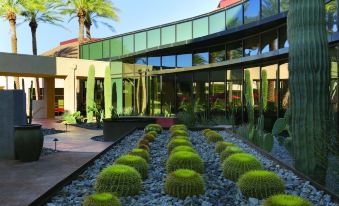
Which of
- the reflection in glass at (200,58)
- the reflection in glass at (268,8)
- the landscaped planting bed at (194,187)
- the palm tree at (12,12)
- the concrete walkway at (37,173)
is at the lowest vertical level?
the concrete walkway at (37,173)

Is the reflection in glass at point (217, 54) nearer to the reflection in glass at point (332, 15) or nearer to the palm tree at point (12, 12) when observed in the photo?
the reflection in glass at point (332, 15)

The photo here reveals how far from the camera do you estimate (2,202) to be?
626 cm

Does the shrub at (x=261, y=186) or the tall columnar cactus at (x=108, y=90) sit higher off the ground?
the tall columnar cactus at (x=108, y=90)

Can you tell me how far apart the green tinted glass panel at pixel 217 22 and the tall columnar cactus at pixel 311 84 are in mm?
14356

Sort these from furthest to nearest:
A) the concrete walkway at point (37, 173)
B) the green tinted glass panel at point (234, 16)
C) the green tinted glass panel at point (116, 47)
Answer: the green tinted glass panel at point (116, 47) < the green tinted glass panel at point (234, 16) < the concrete walkway at point (37, 173)

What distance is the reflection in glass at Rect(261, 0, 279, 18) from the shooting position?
49.0 feet

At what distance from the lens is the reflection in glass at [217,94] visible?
20438 millimetres

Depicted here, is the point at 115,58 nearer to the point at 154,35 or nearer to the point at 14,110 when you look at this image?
the point at 154,35

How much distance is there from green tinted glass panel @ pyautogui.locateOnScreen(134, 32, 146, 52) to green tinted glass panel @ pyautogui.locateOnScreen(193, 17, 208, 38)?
16.1 ft

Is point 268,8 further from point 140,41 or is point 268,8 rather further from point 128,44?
point 128,44

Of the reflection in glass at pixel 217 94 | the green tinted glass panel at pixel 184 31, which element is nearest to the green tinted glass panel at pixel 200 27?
the green tinted glass panel at pixel 184 31

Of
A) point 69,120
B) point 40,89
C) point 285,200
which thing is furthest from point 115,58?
point 285,200

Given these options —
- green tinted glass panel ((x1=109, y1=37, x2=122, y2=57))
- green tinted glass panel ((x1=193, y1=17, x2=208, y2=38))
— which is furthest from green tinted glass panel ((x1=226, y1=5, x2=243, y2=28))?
green tinted glass panel ((x1=109, y1=37, x2=122, y2=57))

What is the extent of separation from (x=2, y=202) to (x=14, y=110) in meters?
5.10
